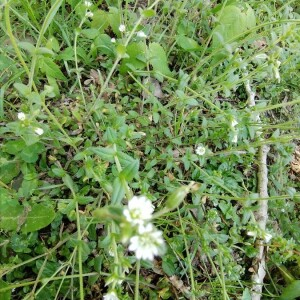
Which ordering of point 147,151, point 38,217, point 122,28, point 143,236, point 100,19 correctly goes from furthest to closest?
point 100,19 → point 122,28 → point 147,151 → point 38,217 → point 143,236

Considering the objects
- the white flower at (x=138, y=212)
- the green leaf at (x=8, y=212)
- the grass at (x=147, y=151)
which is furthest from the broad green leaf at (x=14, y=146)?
the white flower at (x=138, y=212)

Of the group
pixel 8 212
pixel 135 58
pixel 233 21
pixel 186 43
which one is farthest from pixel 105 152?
pixel 233 21

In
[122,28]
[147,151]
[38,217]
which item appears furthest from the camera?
[122,28]

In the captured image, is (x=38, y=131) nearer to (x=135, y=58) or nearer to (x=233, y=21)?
(x=135, y=58)

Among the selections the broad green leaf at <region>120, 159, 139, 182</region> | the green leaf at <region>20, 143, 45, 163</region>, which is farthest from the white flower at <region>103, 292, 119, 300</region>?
the green leaf at <region>20, 143, 45, 163</region>

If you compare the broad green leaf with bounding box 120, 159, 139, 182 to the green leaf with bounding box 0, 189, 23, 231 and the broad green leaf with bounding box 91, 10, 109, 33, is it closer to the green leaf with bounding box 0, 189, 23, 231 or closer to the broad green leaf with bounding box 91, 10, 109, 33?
the green leaf with bounding box 0, 189, 23, 231

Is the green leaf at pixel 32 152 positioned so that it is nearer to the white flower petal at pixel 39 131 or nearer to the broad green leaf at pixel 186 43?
the white flower petal at pixel 39 131
